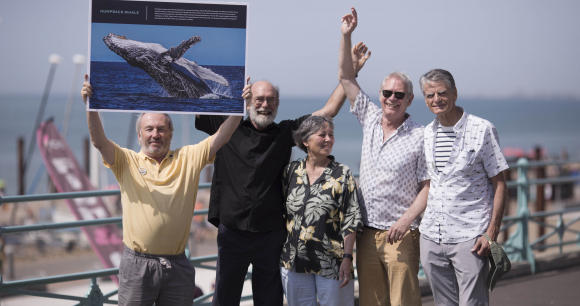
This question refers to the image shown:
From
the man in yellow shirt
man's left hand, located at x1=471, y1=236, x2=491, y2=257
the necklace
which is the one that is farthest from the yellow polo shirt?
man's left hand, located at x1=471, y1=236, x2=491, y2=257

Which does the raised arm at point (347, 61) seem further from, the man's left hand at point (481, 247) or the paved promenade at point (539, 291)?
the paved promenade at point (539, 291)

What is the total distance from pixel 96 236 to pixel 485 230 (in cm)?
1548

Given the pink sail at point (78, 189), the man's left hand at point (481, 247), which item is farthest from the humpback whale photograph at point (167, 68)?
the pink sail at point (78, 189)

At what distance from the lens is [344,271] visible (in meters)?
3.29

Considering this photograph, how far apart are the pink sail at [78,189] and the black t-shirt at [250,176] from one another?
1374 centimetres

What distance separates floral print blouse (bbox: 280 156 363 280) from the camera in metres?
3.29

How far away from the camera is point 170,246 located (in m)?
3.04

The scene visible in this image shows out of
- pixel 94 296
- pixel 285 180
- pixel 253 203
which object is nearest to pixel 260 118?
pixel 285 180

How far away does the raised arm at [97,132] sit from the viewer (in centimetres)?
290

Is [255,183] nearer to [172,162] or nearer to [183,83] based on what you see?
[172,162]

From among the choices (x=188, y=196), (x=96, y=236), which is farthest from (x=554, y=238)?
(x=188, y=196)

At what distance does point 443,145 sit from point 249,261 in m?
1.52

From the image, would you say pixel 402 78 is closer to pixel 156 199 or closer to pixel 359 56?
pixel 359 56

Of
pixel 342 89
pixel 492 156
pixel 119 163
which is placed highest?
pixel 342 89
